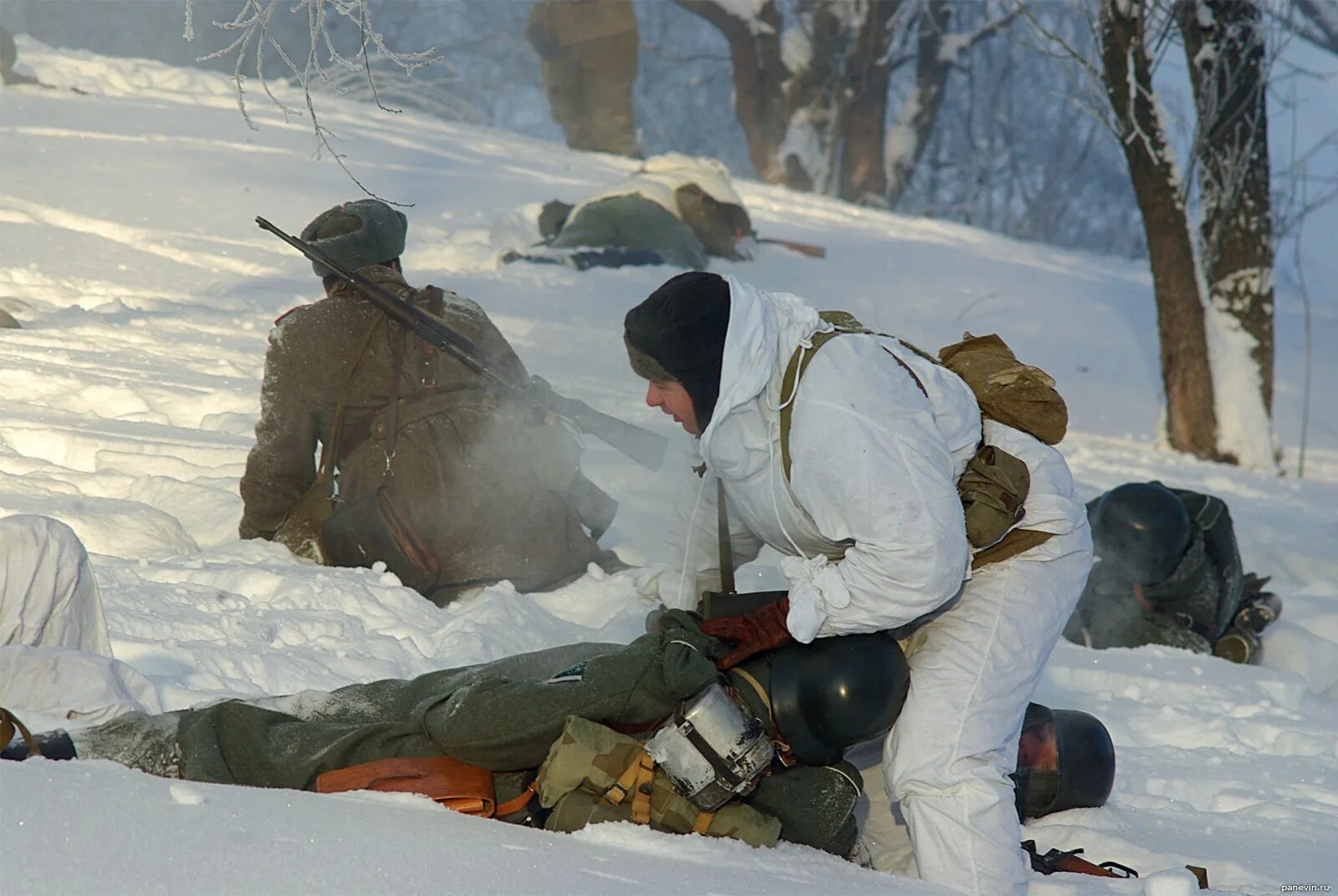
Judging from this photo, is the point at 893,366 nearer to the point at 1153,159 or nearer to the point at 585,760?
the point at 585,760

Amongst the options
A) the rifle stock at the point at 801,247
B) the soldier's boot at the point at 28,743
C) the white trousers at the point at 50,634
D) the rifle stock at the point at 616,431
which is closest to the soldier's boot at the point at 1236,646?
the rifle stock at the point at 616,431

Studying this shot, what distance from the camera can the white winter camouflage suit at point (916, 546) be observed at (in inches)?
89.4

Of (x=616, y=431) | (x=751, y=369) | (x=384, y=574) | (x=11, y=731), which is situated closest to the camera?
(x=11, y=731)

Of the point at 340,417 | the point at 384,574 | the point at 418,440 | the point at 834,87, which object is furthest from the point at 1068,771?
the point at 834,87

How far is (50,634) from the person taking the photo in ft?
8.05

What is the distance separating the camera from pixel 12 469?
14.5ft

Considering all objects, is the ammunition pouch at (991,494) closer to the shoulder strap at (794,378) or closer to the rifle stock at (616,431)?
the shoulder strap at (794,378)

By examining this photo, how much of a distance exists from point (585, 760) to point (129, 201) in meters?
8.25

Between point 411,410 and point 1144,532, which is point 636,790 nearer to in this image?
point 411,410

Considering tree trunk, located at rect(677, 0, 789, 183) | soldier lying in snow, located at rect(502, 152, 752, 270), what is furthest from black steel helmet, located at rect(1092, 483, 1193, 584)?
tree trunk, located at rect(677, 0, 789, 183)

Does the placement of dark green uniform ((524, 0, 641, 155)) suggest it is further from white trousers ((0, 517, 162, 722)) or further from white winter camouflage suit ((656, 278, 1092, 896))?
white trousers ((0, 517, 162, 722))

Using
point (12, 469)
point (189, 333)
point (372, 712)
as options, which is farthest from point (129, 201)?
point (372, 712)

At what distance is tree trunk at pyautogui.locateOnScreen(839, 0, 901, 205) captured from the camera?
19.8 m

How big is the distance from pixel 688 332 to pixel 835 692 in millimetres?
687
